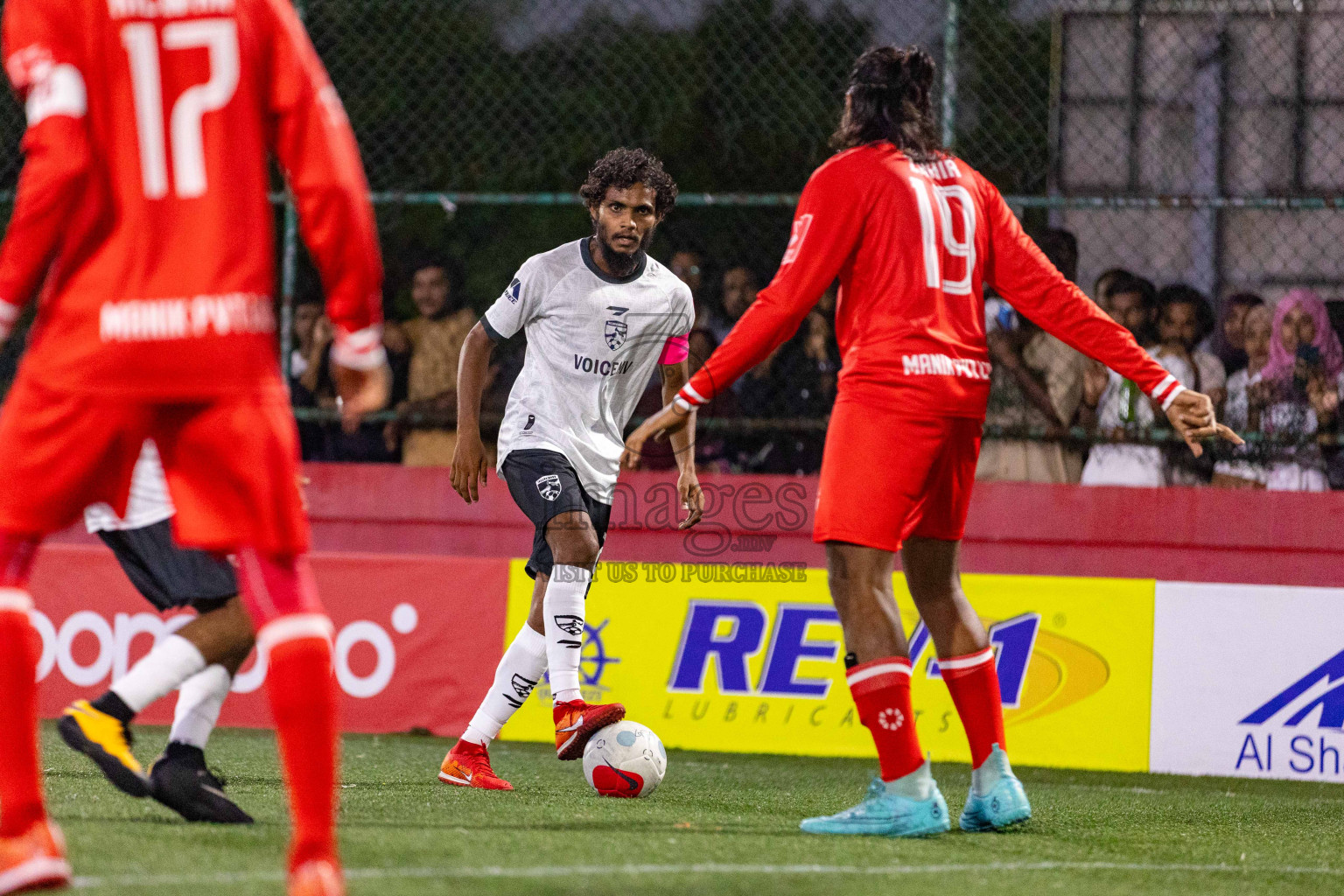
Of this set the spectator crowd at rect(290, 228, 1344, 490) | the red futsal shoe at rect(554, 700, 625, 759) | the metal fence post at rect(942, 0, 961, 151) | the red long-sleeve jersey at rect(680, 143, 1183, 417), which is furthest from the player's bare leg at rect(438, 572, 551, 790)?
the metal fence post at rect(942, 0, 961, 151)

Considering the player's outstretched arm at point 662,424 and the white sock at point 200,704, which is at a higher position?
the player's outstretched arm at point 662,424

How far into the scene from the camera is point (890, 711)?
14.9 feet

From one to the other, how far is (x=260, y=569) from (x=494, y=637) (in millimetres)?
5167

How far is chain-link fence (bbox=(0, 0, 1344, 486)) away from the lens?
27.8ft

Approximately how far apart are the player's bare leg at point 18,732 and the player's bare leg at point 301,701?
1.54ft

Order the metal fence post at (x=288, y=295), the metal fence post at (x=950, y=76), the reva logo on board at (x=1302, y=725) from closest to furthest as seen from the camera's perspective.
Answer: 1. the reva logo on board at (x=1302, y=725)
2. the metal fence post at (x=950, y=76)
3. the metal fence post at (x=288, y=295)

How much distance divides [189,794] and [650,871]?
4.34ft

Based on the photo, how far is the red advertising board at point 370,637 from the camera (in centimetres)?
822

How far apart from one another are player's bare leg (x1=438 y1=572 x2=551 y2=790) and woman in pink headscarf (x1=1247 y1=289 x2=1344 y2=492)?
4107 mm

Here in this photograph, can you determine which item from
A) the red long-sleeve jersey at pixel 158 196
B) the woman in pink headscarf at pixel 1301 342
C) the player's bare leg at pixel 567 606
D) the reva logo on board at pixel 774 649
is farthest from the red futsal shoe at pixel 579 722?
the woman in pink headscarf at pixel 1301 342

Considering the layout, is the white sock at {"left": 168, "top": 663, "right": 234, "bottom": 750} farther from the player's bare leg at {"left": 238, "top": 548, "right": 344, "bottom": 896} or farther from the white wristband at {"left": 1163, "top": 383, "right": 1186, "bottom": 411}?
the white wristband at {"left": 1163, "top": 383, "right": 1186, "bottom": 411}

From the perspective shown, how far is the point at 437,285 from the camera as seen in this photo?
912 cm

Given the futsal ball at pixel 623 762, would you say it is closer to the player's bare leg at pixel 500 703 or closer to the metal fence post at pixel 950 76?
the player's bare leg at pixel 500 703

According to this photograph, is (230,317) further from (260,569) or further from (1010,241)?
(1010,241)
